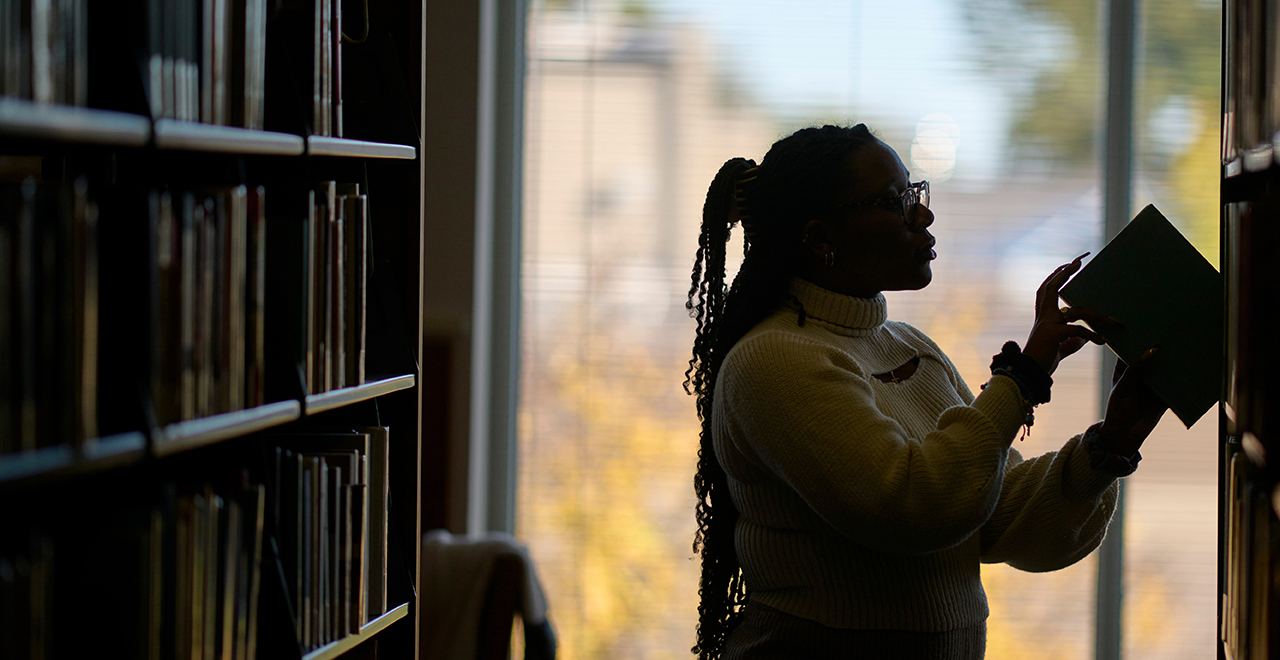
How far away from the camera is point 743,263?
1.62 metres

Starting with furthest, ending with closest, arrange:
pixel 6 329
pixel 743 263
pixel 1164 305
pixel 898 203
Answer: pixel 743 263 → pixel 898 203 → pixel 1164 305 → pixel 6 329

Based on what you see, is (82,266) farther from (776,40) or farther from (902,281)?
(776,40)

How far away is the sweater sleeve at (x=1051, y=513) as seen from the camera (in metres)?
1.50

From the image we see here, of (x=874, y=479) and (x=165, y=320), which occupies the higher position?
(x=165, y=320)

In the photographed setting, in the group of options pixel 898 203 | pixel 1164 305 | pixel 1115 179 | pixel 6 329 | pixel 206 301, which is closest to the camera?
pixel 6 329

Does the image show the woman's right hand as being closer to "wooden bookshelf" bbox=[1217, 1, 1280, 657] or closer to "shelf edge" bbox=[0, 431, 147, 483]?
"wooden bookshelf" bbox=[1217, 1, 1280, 657]

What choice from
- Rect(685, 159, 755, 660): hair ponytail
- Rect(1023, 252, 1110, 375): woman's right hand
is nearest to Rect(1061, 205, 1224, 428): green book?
Rect(1023, 252, 1110, 375): woman's right hand

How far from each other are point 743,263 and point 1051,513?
2.03 ft

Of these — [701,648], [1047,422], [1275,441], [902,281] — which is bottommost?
[701,648]

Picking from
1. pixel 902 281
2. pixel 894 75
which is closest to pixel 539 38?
pixel 894 75

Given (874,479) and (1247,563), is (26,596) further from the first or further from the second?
(1247,563)

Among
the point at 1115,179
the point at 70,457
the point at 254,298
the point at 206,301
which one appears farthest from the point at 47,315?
the point at 1115,179

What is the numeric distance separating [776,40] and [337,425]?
1.78 metres

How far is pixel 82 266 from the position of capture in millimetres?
990
